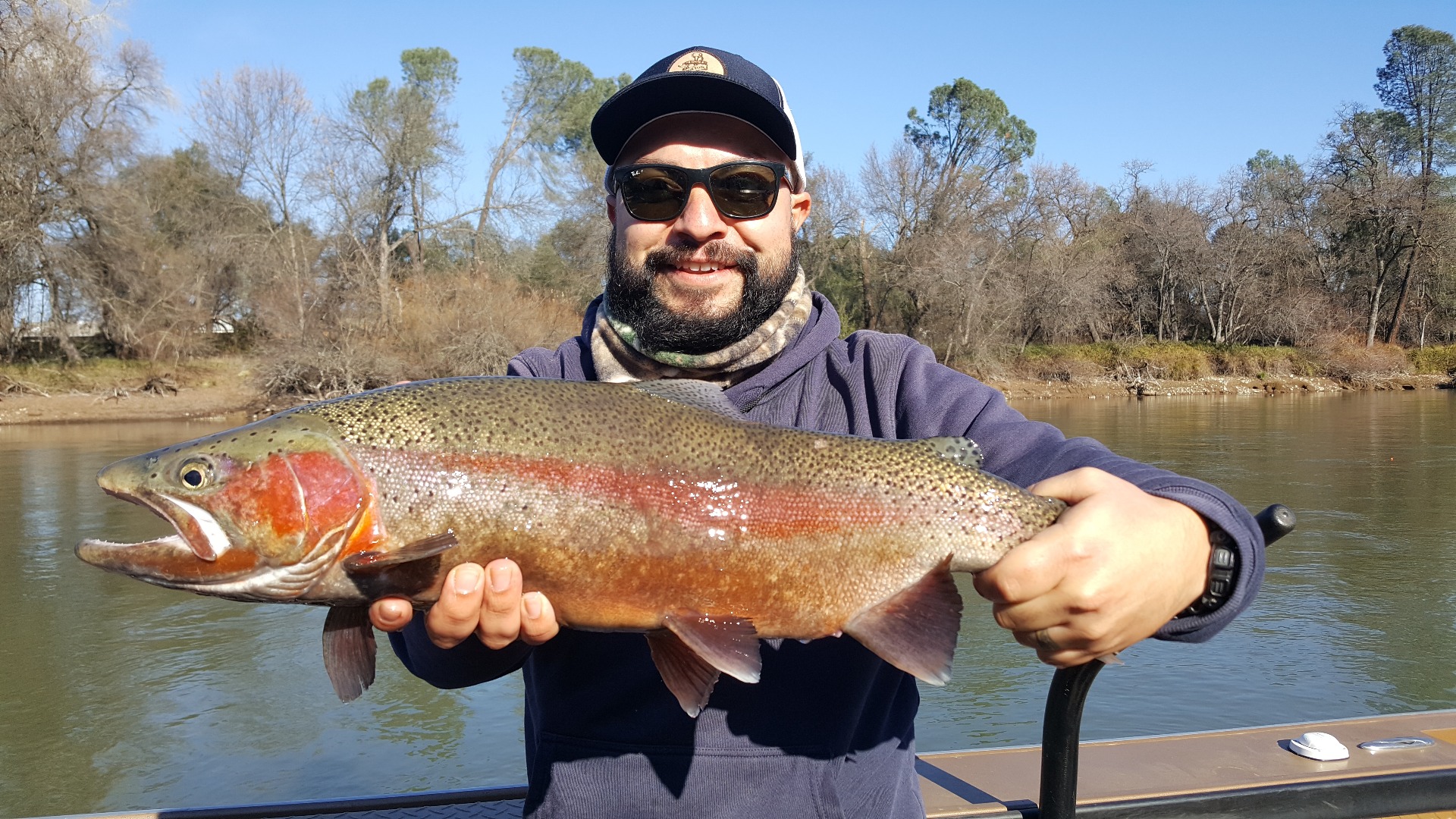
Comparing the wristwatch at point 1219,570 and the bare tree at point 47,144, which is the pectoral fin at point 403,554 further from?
the bare tree at point 47,144

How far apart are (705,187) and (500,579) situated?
1346mm

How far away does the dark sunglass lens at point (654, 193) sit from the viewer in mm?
2904

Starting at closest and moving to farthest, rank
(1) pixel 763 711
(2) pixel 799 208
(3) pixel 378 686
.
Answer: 1. (1) pixel 763 711
2. (2) pixel 799 208
3. (3) pixel 378 686

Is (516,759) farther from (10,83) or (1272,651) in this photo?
(10,83)

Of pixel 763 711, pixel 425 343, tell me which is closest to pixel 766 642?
pixel 763 711

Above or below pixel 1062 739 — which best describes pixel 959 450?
above

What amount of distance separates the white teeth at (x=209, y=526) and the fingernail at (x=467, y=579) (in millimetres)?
544

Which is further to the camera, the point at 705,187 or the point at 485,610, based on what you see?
the point at 705,187

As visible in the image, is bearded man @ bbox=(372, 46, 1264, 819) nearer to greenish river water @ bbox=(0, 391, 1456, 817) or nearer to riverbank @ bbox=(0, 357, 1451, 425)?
greenish river water @ bbox=(0, 391, 1456, 817)

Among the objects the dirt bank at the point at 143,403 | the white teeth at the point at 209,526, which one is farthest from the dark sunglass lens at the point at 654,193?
the dirt bank at the point at 143,403

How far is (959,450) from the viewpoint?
2330 mm

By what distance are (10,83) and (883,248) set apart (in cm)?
3269

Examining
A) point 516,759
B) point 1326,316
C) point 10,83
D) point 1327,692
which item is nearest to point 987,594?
point 516,759

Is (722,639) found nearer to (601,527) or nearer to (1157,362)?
(601,527)
